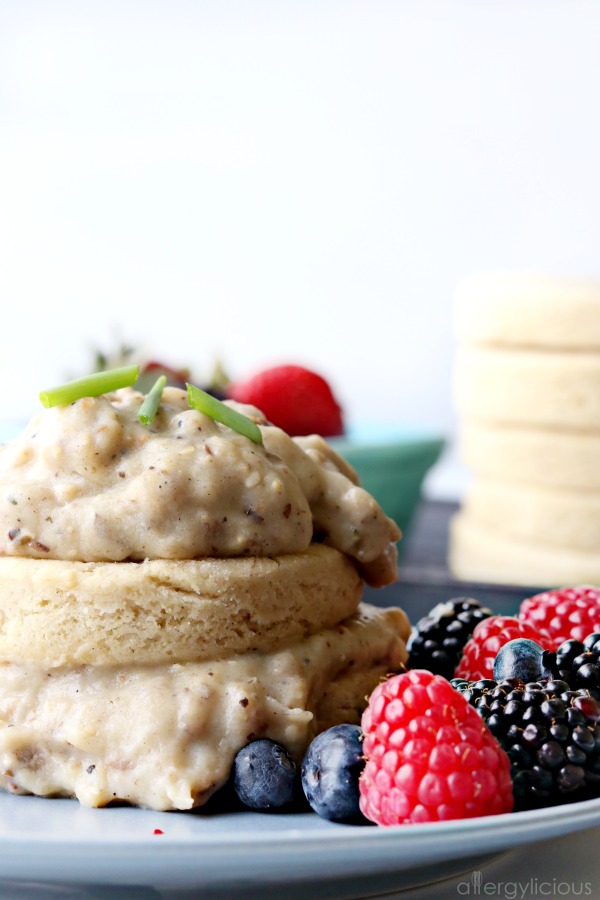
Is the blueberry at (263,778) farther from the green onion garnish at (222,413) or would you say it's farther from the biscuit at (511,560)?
the biscuit at (511,560)

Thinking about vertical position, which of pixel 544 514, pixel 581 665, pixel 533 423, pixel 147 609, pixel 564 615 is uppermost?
pixel 147 609

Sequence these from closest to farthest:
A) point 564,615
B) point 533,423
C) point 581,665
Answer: point 581,665 < point 564,615 < point 533,423

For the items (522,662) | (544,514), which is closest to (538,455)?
(544,514)

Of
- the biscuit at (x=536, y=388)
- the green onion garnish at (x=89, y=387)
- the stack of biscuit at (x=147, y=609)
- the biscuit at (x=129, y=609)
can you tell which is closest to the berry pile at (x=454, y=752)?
the stack of biscuit at (x=147, y=609)

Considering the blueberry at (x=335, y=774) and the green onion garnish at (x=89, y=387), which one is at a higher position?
the green onion garnish at (x=89, y=387)

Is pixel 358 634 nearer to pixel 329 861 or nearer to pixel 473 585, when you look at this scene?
pixel 329 861

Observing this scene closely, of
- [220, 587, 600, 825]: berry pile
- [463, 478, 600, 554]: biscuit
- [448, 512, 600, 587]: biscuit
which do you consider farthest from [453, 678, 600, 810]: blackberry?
[463, 478, 600, 554]: biscuit

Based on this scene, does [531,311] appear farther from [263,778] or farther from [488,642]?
[263,778]

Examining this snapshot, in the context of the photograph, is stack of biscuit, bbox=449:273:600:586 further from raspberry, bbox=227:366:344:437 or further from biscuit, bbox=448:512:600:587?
raspberry, bbox=227:366:344:437
